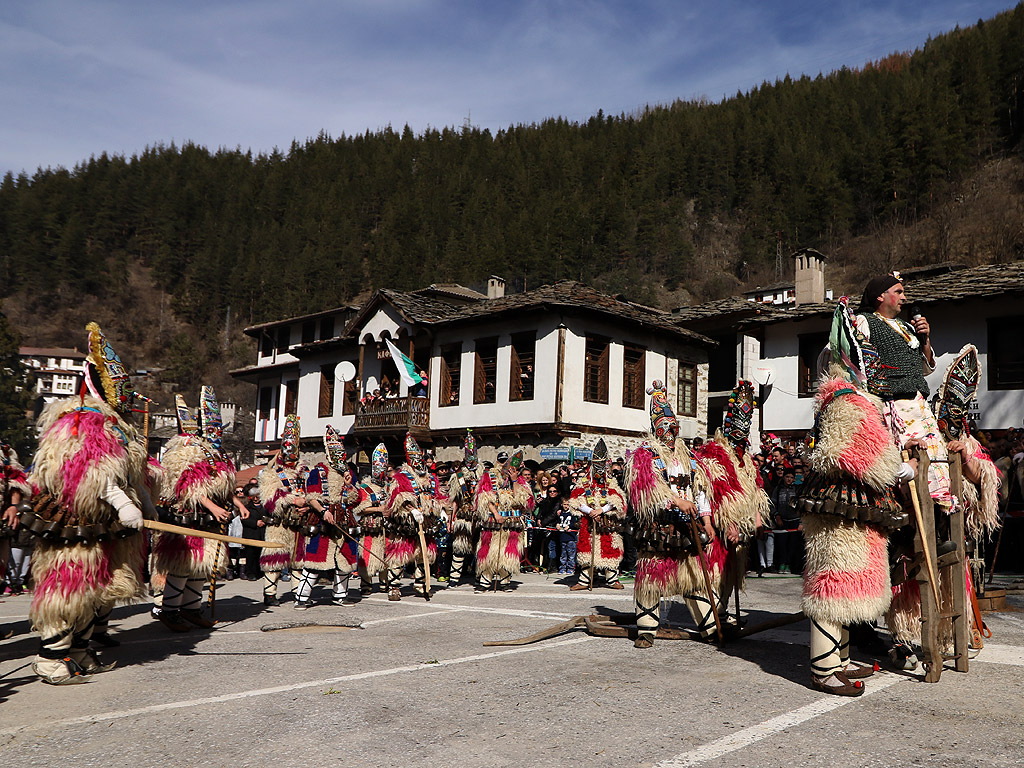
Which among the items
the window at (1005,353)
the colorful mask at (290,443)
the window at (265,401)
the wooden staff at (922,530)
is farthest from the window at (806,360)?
the window at (265,401)

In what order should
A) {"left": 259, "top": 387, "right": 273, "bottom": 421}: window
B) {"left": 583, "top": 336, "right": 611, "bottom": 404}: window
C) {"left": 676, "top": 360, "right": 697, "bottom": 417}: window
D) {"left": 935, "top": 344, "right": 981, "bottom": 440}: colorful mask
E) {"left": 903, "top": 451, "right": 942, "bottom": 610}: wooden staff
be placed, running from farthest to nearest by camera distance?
{"left": 259, "top": 387, "right": 273, "bottom": 421}: window, {"left": 676, "top": 360, "right": 697, "bottom": 417}: window, {"left": 583, "top": 336, "right": 611, "bottom": 404}: window, {"left": 935, "top": 344, "right": 981, "bottom": 440}: colorful mask, {"left": 903, "top": 451, "right": 942, "bottom": 610}: wooden staff

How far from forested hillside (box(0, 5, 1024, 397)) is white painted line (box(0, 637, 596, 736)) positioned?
140ft

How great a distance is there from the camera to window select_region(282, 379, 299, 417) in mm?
39531

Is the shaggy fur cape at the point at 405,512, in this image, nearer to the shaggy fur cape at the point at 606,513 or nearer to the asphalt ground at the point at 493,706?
the shaggy fur cape at the point at 606,513

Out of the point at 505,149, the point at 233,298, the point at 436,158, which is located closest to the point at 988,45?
the point at 505,149

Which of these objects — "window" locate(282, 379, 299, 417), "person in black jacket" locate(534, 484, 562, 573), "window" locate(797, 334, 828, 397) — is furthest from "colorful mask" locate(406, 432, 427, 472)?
"window" locate(282, 379, 299, 417)

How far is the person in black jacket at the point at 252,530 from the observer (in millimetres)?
16531

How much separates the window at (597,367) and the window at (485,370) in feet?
11.5

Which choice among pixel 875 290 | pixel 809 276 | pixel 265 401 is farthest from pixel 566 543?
pixel 265 401

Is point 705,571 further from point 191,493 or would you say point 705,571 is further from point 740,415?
point 191,493

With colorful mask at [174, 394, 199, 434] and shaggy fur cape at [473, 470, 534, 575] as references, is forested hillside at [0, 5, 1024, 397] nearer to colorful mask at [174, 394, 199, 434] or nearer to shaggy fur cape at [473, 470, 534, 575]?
shaggy fur cape at [473, 470, 534, 575]

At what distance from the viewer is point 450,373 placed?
30.7 m

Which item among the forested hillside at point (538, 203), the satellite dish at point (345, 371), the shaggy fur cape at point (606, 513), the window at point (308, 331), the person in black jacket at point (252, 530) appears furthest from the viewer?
the forested hillside at point (538, 203)

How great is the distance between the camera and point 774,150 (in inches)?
2857
